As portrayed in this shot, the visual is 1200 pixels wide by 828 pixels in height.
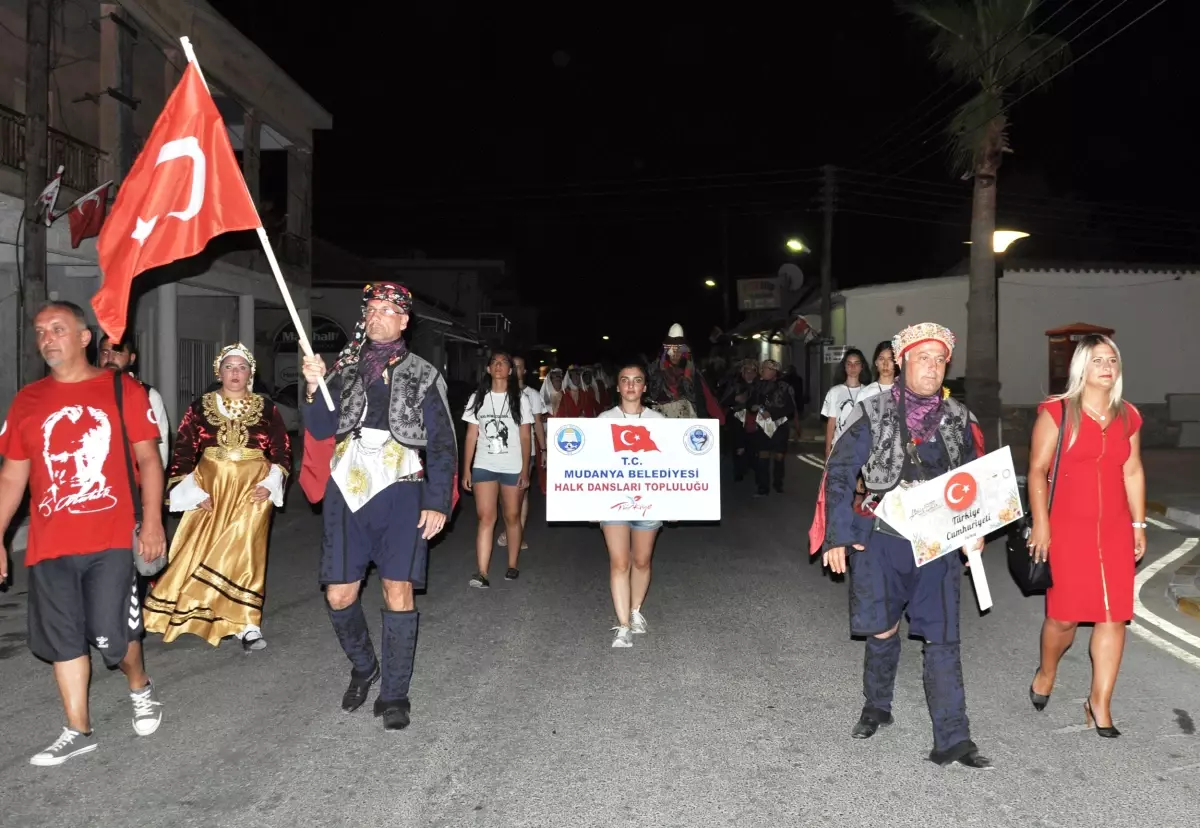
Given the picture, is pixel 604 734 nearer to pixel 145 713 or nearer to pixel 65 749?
pixel 145 713

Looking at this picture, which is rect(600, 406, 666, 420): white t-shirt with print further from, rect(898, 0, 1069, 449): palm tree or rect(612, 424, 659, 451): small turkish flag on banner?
rect(898, 0, 1069, 449): palm tree

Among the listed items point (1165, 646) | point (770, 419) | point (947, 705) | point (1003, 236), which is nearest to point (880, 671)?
point (947, 705)

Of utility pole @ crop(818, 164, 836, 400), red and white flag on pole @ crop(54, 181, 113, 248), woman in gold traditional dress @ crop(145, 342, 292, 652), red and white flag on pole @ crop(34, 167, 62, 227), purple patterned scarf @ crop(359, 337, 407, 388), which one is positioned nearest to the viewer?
purple patterned scarf @ crop(359, 337, 407, 388)

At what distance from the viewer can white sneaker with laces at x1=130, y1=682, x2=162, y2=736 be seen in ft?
16.8

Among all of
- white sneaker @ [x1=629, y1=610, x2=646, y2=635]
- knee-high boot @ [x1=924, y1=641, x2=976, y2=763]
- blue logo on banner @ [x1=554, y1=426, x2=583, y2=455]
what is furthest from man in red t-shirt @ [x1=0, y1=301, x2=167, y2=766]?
knee-high boot @ [x1=924, y1=641, x2=976, y2=763]

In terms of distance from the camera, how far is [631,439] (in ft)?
Answer: 22.8

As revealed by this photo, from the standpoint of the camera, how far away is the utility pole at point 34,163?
11.4m

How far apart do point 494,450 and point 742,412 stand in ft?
24.0

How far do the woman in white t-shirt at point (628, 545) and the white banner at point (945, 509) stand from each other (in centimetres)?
236

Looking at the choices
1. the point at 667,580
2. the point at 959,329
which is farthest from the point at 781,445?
the point at 959,329

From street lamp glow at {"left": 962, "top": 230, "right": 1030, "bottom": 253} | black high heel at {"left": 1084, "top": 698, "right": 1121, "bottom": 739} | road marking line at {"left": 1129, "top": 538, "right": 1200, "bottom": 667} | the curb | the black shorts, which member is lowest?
black high heel at {"left": 1084, "top": 698, "right": 1121, "bottom": 739}

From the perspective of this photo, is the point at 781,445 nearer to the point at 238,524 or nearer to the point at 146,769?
the point at 238,524

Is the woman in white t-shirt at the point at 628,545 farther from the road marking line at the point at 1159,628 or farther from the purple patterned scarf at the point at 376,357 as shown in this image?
the road marking line at the point at 1159,628

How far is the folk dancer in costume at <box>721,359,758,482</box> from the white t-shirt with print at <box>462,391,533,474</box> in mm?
6759
